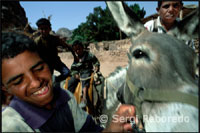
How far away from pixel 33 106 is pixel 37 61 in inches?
15.3

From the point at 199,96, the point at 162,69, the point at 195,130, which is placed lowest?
the point at 195,130

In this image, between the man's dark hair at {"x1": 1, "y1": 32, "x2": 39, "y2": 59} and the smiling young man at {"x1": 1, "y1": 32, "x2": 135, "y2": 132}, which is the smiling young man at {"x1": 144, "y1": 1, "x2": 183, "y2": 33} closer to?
the smiling young man at {"x1": 1, "y1": 32, "x2": 135, "y2": 132}

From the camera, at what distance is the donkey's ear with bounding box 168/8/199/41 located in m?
1.45

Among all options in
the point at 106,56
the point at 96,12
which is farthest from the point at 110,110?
the point at 96,12

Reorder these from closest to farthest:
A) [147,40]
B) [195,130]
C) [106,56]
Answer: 1. [195,130]
2. [147,40]
3. [106,56]

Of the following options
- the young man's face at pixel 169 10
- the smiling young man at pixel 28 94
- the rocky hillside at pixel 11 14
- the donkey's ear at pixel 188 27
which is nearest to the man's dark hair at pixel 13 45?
the smiling young man at pixel 28 94

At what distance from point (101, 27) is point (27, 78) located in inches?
1328

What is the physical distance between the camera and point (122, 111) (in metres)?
1.09

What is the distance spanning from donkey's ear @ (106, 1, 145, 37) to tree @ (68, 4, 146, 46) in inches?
1152

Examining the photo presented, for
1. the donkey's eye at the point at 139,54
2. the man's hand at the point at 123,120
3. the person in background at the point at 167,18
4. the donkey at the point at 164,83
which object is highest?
the person in background at the point at 167,18

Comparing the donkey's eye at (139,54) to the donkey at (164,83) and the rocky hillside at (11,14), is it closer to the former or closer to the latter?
the donkey at (164,83)

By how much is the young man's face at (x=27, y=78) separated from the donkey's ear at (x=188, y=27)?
1470 mm

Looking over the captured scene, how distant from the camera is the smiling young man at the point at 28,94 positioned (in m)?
0.99

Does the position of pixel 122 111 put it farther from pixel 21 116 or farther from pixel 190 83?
pixel 21 116
